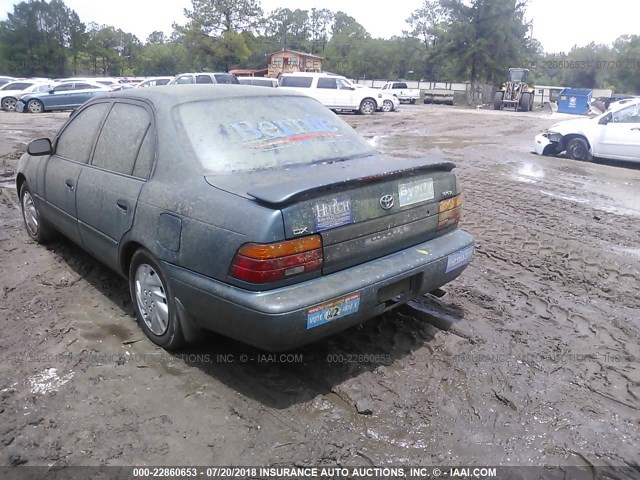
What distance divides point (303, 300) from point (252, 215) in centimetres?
51

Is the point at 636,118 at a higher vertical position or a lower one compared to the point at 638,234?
higher

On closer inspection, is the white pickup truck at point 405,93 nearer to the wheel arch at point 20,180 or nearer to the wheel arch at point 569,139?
the wheel arch at point 569,139

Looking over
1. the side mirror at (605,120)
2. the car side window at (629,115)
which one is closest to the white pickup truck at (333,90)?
the side mirror at (605,120)

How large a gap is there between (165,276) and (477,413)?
1928 mm

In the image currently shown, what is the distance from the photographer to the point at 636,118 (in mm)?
10750

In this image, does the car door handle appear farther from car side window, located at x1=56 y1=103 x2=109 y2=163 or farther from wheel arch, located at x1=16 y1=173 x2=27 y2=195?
wheel arch, located at x1=16 y1=173 x2=27 y2=195

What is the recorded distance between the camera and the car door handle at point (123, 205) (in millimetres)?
3402

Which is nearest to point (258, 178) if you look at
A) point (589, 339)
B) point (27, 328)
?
point (27, 328)

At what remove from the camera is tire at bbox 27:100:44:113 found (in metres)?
23.7

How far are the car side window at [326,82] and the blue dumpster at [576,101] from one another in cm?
1501

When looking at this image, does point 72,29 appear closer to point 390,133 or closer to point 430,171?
point 390,133

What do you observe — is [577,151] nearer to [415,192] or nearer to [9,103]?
[415,192]

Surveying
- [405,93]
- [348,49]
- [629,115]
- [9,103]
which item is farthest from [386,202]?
[348,49]

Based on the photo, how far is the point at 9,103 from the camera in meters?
25.0
